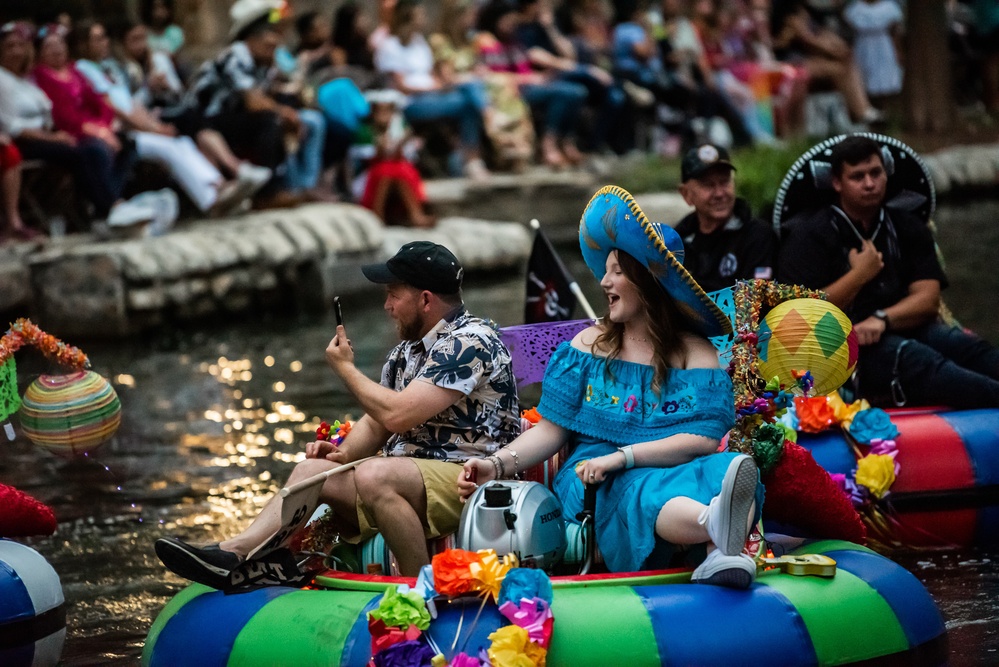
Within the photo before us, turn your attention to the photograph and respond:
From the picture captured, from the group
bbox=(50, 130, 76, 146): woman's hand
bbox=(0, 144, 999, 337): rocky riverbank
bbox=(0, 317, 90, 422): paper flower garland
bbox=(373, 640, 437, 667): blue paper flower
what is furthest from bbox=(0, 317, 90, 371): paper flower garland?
bbox=(50, 130, 76, 146): woman's hand

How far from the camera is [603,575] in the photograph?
4.71m

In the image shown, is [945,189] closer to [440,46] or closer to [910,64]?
[910,64]

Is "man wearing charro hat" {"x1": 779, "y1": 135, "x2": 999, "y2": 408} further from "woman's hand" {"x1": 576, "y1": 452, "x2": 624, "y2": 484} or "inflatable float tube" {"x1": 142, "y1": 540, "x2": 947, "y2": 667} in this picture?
"woman's hand" {"x1": 576, "y1": 452, "x2": 624, "y2": 484}

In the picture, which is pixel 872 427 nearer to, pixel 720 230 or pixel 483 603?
pixel 720 230

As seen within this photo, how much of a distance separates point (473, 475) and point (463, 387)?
0.30 meters

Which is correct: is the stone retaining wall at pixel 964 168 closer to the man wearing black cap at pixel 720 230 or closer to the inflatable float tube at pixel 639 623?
the man wearing black cap at pixel 720 230

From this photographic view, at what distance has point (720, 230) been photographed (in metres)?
6.96

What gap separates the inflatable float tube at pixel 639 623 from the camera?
4402 mm

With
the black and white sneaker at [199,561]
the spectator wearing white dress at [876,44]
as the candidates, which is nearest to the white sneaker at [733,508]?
the black and white sneaker at [199,561]

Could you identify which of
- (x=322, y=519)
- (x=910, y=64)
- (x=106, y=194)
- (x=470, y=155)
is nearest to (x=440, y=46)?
(x=470, y=155)

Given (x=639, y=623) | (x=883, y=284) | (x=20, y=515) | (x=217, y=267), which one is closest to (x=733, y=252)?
(x=883, y=284)

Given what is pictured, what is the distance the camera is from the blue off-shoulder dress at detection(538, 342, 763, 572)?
4730 millimetres

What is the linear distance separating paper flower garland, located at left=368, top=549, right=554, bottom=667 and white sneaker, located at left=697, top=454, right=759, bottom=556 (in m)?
0.51

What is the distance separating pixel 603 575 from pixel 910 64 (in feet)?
49.1
